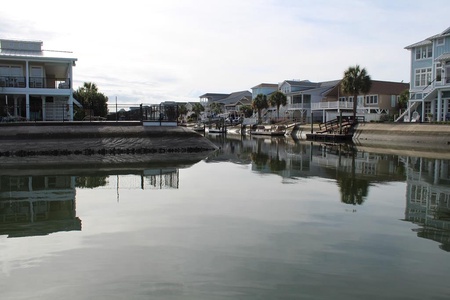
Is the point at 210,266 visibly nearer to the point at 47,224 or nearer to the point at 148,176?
the point at 47,224

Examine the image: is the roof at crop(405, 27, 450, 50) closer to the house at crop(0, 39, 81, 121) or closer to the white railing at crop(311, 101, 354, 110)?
the white railing at crop(311, 101, 354, 110)

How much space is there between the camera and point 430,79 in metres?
52.8

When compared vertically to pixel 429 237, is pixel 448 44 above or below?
above

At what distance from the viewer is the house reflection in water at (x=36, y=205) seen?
1142 centimetres

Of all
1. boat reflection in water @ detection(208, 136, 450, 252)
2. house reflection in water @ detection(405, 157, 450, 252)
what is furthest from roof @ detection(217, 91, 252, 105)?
house reflection in water @ detection(405, 157, 450, 252)

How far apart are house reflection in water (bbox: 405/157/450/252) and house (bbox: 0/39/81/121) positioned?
29.8 m

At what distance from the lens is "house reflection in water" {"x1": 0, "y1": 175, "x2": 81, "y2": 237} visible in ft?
37.5

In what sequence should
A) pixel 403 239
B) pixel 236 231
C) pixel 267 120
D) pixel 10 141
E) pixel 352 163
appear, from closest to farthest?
pixel 403 239
pixel 236 231
pixel 352 163
pixel 10 141
pixel 267 120

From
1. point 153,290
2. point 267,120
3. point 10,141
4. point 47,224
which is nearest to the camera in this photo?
point 153,290

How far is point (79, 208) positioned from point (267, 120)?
75.5 m

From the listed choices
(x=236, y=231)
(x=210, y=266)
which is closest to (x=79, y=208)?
(x=236, y=231)

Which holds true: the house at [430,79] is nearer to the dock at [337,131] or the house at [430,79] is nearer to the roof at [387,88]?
the dock at [337,131]

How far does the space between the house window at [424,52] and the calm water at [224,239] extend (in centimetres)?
3979

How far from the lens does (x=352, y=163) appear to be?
1085 inches
